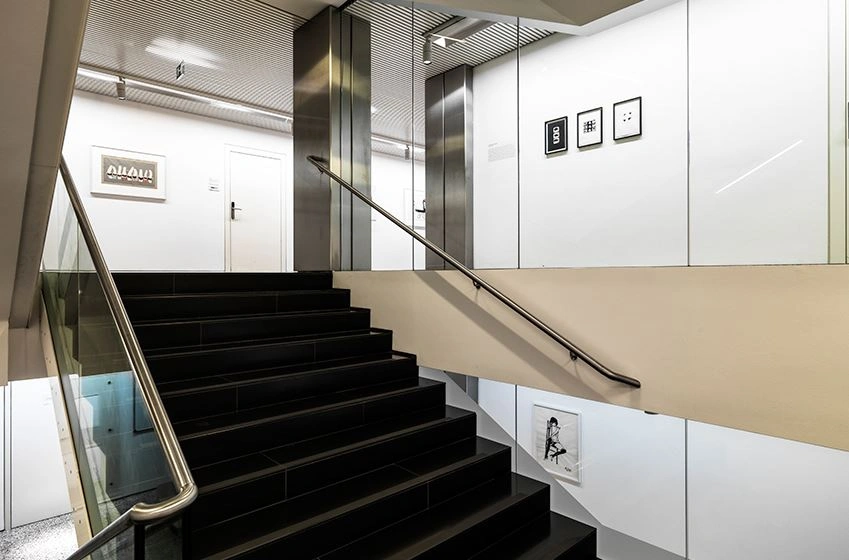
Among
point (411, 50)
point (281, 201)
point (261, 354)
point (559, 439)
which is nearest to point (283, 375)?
point (261, 354)

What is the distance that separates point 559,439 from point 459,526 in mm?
1998

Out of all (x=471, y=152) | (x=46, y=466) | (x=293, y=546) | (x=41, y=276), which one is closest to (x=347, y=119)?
(x=471, y=152)

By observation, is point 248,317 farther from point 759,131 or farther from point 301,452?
point 759,131

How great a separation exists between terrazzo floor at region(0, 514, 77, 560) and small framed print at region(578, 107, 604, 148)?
6775mm

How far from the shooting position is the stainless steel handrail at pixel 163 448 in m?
1.25

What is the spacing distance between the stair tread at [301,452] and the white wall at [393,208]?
1554 millimetres

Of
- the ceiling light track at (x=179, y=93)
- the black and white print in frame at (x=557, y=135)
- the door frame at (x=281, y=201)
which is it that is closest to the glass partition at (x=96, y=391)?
the ceiling light track at (x=179, y=93)

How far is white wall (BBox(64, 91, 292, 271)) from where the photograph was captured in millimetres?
6520

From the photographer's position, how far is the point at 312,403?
3.16 m

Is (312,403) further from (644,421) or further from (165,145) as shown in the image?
(165,145)

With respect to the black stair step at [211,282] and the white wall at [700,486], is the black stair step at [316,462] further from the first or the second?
the black stair step at [211,282]

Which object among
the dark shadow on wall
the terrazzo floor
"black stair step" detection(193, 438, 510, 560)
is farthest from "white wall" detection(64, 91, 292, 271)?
"black stair step" detection(193, 438, 510, 560)

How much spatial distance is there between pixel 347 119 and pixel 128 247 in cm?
392

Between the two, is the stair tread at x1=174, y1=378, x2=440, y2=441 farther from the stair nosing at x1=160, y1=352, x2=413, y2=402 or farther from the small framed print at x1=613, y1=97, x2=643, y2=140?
the small framed print at x1=613, y1=97, x2=643, y2=140
